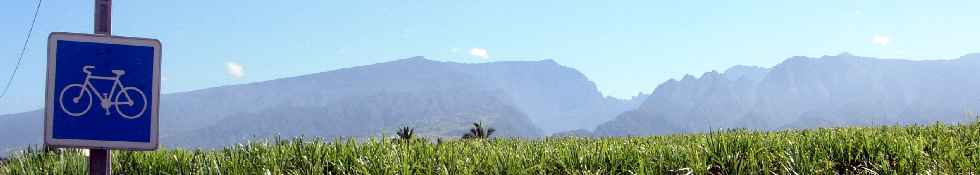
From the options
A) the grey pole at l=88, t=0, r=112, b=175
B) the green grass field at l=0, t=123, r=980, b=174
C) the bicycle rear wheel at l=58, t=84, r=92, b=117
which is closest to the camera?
the bicycle rear wheel at l=58, t=84, r=92, b=117

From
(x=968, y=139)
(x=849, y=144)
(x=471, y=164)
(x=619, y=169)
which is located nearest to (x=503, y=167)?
(x=471, y=164)

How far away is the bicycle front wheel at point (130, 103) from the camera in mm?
5930

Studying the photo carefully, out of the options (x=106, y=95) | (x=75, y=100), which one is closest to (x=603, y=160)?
(x=106, y=95)

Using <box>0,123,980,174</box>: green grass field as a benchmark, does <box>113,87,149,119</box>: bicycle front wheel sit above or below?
above

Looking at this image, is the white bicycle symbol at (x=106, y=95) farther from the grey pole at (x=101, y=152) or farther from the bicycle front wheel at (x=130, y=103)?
the grey pole at (x=101, y=152)

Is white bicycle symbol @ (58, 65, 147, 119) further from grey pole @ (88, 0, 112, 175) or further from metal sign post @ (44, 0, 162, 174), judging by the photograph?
grey pole @ (88, 0, 112, 175)

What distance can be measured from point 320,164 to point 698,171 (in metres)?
3.92

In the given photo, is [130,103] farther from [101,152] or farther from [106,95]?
[101,152]

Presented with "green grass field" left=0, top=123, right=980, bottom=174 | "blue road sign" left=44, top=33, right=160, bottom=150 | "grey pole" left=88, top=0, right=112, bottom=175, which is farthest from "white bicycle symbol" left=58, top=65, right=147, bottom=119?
"green grass field" left=0, top=123, right=980, bottom=174

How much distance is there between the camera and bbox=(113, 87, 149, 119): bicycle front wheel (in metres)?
5.93

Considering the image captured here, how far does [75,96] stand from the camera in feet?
19.3

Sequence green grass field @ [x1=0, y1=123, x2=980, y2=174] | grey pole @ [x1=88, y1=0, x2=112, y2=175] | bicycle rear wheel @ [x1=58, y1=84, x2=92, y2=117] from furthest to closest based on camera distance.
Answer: green grass field @ [x1=0, y1=123, x2=980, y2=174] → grey pole @ [x1=88, y1=0, x2=112, y2=175] → bicycle rear wheel @ [x1=58, y1=84, x2=92, y2=117]

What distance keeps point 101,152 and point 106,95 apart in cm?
63

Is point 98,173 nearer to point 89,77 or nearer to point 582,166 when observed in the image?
point 89,77
